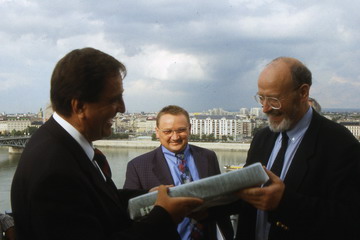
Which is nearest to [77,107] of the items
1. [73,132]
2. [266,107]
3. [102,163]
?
[73,132]

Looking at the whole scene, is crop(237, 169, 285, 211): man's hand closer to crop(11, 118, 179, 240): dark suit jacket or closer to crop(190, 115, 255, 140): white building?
crop(11, 118, 179, 240): dark suit jacket

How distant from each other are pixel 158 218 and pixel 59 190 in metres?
0.17

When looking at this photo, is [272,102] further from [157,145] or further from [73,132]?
[157,145]

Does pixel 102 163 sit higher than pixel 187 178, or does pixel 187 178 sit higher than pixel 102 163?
pixel 102 163

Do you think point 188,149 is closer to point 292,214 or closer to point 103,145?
point 292,214

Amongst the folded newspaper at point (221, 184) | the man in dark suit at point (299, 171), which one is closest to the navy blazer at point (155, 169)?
the man in dark suit at point (299, 171)

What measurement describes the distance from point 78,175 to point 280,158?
1.85 ft

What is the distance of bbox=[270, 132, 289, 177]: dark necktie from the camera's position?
3.09 ft

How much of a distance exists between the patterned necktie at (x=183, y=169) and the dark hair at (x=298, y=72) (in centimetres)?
58

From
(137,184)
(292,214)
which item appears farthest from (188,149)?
(292,214)

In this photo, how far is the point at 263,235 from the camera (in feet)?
3.10

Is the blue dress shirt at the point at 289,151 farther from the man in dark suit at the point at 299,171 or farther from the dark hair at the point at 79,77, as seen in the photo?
the dark hair at the point at 79,77

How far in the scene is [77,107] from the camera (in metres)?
0.65

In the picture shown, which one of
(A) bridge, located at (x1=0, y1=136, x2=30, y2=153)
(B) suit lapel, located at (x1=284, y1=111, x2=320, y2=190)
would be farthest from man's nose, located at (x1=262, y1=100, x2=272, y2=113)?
(A) bridge, located at (x1=0, y1=136, x2=30, y2=153)
